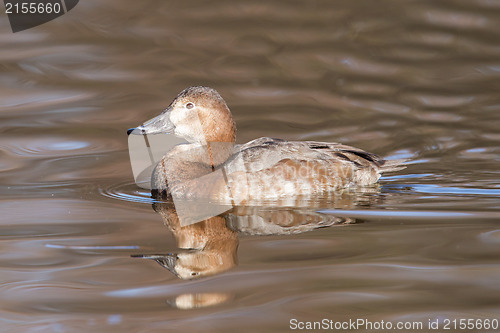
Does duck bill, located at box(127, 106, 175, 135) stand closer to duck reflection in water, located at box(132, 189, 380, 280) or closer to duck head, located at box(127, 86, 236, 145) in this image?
duck head, located at box(127, 86, 236, 145)

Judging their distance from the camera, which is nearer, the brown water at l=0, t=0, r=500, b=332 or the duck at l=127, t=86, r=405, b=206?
the brown water at l=0, t=0, r=500, b=332

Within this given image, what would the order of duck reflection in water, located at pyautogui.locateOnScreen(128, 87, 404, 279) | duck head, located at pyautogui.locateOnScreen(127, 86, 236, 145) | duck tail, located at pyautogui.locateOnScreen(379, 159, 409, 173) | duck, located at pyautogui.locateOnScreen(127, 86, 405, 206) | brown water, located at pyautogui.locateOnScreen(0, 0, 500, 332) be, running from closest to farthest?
brown water, located at pyautogui.locateOnScreen(0, 0, 500, 332)
duck reflection in water, located at pyautogui.locateOnScreen(128, 87, 404, 279)
duck, located at pyautogui.locateOnScreen(127, 86, 405, 206)
duck head, located at pyautogui.locateOnScreen(127, 86, 236, 145)
duck tail, located at pyautogui.locateOnScreen(379, 159, 409, 173)

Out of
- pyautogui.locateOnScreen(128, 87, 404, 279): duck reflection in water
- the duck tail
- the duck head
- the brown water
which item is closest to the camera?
the brown water

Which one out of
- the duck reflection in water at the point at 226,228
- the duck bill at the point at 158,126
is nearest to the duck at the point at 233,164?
the duck bill at the point at 158,126

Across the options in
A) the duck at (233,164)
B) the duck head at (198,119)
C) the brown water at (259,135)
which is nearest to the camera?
the brown water at (259,135)

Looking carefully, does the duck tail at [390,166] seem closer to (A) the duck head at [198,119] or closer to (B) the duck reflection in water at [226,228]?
(B) the duck reflection in water at [226,228]

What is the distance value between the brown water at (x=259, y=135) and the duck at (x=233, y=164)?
0.27 meters

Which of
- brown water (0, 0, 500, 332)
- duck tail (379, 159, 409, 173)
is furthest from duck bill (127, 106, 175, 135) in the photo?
duck tail (379, 159, 409, 173)

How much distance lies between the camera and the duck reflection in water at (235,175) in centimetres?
473

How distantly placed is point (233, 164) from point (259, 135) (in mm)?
2168

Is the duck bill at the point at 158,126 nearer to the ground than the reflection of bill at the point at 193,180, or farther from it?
farther from it

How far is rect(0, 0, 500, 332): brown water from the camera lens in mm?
3240

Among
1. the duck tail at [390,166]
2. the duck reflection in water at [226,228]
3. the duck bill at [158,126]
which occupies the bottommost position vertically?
the duck tail at [390,166]

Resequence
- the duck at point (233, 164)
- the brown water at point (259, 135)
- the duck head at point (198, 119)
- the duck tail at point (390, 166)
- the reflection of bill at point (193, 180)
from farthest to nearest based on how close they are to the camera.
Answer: the duck tail at point (390, 166)
the duck head at point (198, 119)
the duck at point (233, 164)
the reflection of bill at point (193, 180)
the brown water at point (259, 135)
